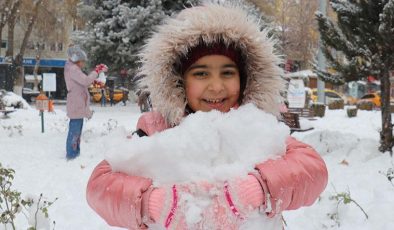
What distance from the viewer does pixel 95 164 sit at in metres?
7.21

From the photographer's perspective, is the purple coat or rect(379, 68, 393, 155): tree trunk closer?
rect(379, 68, 393, 155): tree trunk

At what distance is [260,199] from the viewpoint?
1.54m

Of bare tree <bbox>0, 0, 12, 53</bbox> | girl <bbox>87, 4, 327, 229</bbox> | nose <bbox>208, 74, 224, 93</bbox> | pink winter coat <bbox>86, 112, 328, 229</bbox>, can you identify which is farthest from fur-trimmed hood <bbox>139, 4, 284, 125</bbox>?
bare tree <bbox>0, 0, 12, 53</bbox>

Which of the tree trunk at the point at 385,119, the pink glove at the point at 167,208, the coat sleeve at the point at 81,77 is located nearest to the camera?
the pink glove at the point at 167,208

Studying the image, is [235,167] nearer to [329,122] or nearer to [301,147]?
[301,147]

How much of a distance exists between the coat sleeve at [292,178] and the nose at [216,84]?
0.41 m

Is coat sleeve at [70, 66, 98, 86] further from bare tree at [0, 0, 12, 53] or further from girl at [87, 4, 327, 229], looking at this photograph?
bare tree at [0, 0, 12, 53]

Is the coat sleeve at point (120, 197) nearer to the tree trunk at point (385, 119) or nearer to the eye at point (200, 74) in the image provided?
the eye at point (200, 74)

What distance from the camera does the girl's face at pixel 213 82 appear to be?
6.45 feet

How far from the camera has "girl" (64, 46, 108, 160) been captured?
299 inches

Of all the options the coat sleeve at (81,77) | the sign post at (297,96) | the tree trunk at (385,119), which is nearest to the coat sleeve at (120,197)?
the coat sleeve at (81,77)

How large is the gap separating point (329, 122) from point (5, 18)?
19257 millimetres

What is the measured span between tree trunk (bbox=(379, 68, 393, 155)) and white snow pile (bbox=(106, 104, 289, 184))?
6.08m

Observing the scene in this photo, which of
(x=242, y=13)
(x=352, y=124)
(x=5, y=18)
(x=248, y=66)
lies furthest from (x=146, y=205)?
(x=5, y=18)
